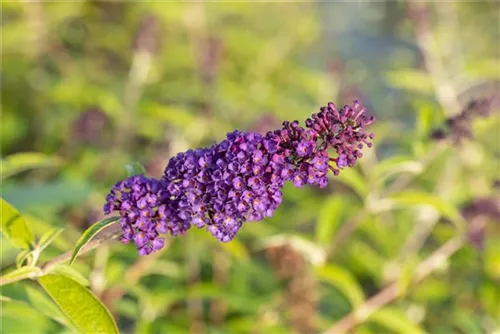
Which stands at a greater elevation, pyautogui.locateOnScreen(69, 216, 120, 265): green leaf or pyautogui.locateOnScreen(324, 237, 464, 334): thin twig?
pyautogui.locateOnScreen(324, 237, 464, 334): thin twig

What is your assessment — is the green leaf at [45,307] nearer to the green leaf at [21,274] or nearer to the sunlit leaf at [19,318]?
the sunlit leaf at [19,318]

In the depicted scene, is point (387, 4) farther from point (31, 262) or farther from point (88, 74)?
point (31, 262)

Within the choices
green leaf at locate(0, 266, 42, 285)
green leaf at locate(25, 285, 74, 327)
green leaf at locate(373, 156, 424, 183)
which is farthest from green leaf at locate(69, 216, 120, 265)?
green leaf at locate(373, 156, 424, 183)

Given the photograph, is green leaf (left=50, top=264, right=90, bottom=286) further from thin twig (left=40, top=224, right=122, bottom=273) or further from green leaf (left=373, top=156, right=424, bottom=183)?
green leaf (left=373, top=156, right=424, bottom=183)

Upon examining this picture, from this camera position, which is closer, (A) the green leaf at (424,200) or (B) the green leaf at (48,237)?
(B) the green leaf at (48,237)

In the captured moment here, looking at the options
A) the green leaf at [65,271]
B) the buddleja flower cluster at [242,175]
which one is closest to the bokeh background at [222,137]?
the green leaf at [65,271]

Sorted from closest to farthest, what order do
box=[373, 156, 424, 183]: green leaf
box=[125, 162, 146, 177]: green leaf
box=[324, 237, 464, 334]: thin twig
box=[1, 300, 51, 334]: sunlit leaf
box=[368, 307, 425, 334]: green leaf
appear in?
box=[125, 162, 146, 177]: green leaf
box=[1, 300, 51, 334]: sunlit leaf
box=[373, 156, 424, 183]: green leaf
box=[368, 307, 425, 334]: green leaf
box=[324, 237, 464, 334]: thin twig
